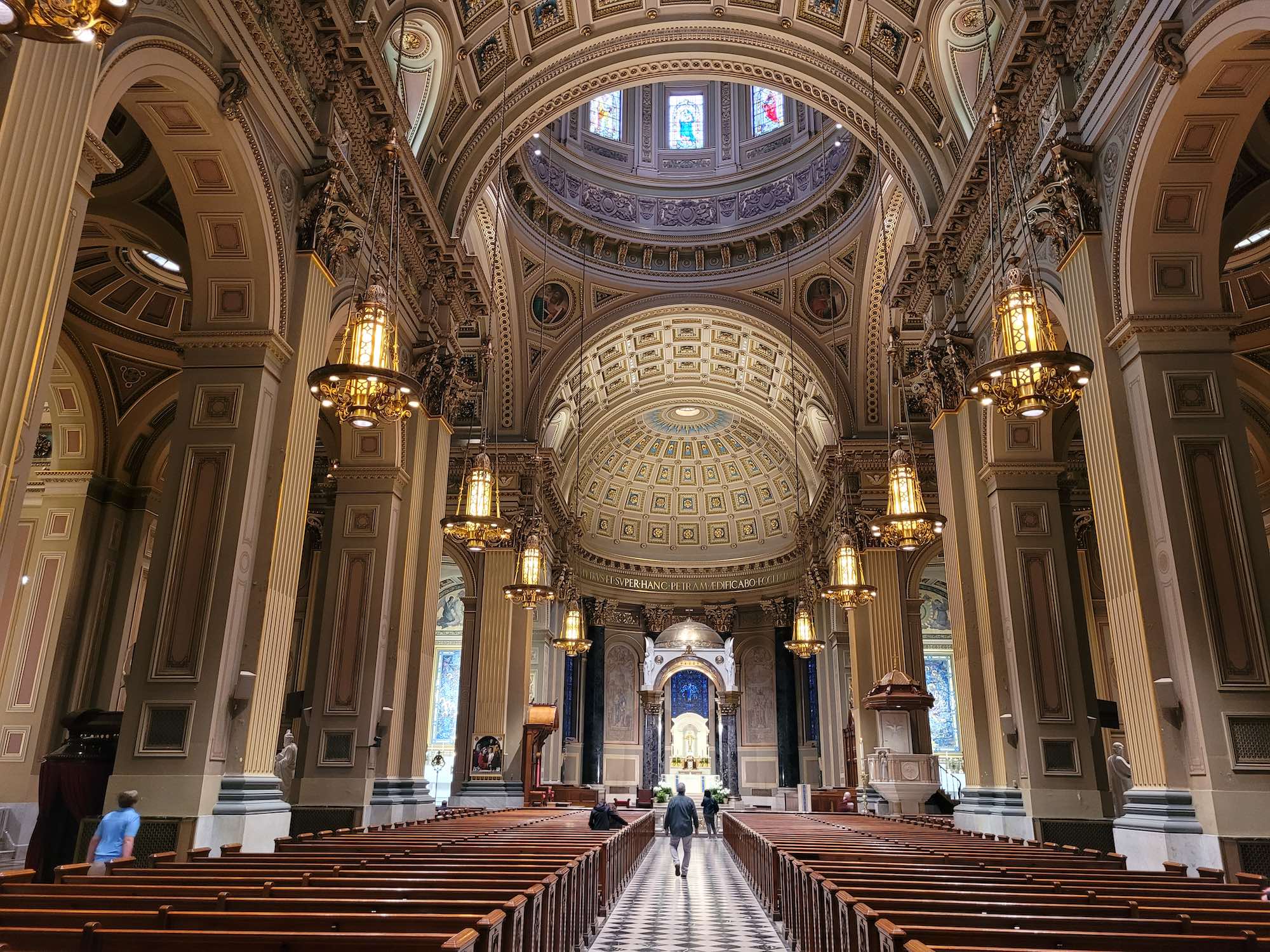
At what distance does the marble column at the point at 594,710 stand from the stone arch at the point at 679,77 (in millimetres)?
15228

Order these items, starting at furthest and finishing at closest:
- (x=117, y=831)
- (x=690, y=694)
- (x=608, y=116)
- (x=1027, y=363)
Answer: (x=690, y=694), (x=608, y=116), (x=1027, y=363), (x=117, y=831)

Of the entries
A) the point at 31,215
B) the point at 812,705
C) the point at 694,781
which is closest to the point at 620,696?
the point at 694,781

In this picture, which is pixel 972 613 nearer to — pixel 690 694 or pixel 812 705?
pixel 812 705

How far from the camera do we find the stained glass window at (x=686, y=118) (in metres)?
22.4

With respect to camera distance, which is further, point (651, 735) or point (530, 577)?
point (651, 735)

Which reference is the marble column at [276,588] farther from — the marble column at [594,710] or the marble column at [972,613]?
the marble column at [594,710]

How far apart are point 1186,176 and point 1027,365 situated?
276 cm

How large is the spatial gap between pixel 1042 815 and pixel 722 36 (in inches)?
451

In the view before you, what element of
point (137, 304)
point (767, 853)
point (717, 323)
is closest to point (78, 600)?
point (137, 304)

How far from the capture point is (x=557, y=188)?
2017 centimetres

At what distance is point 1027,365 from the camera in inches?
240

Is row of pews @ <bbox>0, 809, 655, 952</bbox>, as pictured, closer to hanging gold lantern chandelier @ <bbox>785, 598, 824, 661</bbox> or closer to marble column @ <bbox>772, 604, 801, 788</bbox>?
hanging gold lantern chandelier @ <bbox>785, 598, 824, 661</bbox>

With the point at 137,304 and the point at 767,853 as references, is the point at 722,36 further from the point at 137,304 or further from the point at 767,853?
the point at 767,853

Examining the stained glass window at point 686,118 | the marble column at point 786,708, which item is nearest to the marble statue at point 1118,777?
the marble column at point 786,708
